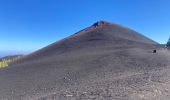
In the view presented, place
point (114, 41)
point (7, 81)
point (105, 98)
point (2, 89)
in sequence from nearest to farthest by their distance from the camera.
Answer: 1. point (105, 98)
2. point (2, 89)
3. point (7, 81)
4. point (114, 41)

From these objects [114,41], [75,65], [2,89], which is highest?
[114,41]

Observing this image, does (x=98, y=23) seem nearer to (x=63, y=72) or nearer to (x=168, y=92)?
(x=63, y=72)

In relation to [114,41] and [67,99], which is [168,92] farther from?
[114,41]

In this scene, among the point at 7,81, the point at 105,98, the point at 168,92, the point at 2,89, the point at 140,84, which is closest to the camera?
the point at 105,98

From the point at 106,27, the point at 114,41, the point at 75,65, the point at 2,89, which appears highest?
the point at 106,27

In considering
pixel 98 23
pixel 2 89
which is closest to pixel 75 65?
pixel 2 89

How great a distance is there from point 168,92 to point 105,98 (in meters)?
2.56

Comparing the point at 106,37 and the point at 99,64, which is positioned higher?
the point at 106,37

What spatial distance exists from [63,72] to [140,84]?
10.5 metres

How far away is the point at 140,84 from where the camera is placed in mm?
11812

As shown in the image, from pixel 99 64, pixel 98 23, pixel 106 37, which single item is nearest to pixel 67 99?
pixel 99 64

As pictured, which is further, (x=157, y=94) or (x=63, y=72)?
(x=63, y=72)

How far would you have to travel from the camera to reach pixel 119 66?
69.1 feet

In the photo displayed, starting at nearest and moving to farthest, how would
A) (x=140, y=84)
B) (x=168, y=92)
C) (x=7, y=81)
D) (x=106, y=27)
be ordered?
(x=168, y=92)
(x=140, y=84)
(x=7, y=81)
(x=106, y=27)
